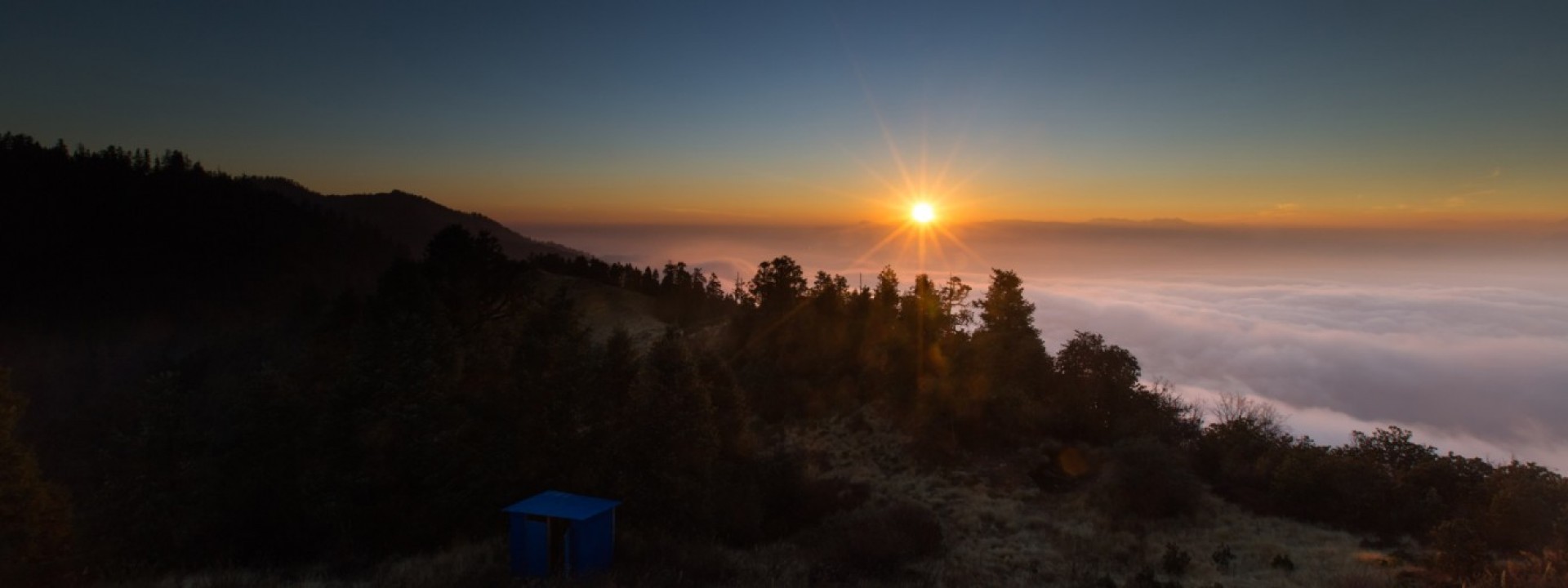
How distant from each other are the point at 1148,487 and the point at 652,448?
86.1 feet

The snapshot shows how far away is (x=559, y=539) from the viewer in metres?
19.2

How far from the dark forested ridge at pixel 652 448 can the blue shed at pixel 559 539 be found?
106 cm

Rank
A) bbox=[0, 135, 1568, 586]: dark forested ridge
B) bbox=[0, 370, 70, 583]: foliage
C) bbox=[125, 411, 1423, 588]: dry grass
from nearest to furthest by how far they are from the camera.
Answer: bbox=[125, 411, 1423, 588]: dry grass → bbox=[0, 370, 70, 583]: foliage → bbox=[0, 135, 1568, 586]: dark forested ridge

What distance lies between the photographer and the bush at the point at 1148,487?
1348 inches

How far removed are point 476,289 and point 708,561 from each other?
29.7m

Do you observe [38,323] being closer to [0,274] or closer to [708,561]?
[0,274]

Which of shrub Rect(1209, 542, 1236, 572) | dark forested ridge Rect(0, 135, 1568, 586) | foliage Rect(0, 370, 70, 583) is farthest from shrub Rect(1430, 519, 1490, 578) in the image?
foliage Rect(0, 370, 70, 583)

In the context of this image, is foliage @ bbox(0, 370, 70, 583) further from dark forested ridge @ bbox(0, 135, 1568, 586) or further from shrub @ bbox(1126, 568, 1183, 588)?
shrub @ bbox(1126, 568, 1183, 588)

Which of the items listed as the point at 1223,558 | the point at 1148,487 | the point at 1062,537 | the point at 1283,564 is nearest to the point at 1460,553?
the point at 1283,564

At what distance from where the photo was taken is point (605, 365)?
30.6 metres

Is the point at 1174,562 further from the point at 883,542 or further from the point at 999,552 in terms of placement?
the point at 883,542

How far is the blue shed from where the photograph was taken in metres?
18.5

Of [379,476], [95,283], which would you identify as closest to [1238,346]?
[379,476]

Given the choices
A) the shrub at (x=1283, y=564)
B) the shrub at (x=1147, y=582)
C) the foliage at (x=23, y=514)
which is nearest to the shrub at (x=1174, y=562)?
the shrub at (x=1147, y=582)
